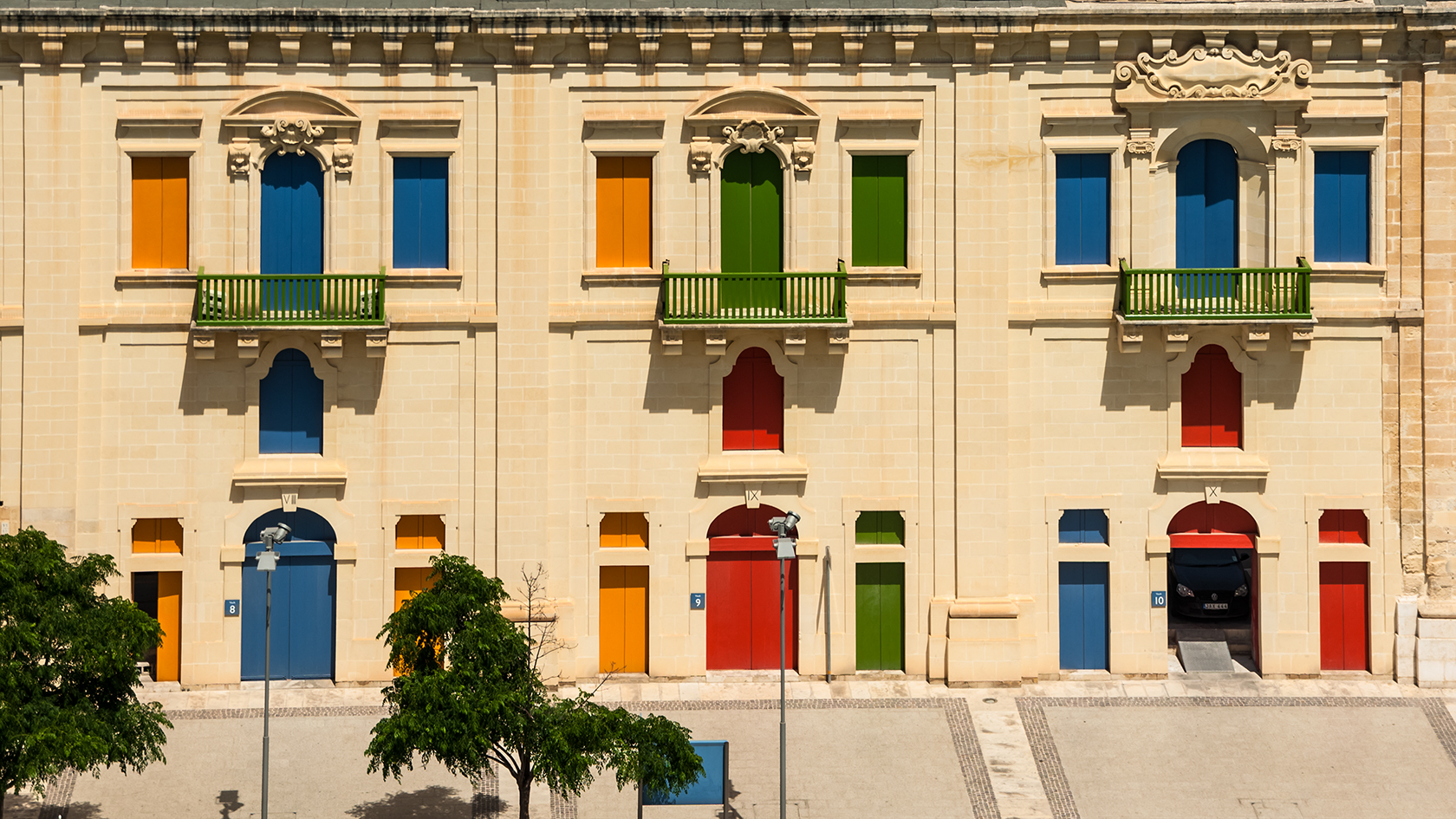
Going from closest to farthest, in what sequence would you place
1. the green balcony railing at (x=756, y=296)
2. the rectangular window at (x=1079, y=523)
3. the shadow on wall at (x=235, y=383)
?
the green balcony railing at (x=756, y=296) → the shadow on wall at (x=235, y=383) → the rectangular window at (x=1079, y=523)

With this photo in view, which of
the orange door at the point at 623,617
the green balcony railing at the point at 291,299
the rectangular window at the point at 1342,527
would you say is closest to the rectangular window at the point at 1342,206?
the rectangular window at the point at 1342,527

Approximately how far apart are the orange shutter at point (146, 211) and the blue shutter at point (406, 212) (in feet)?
17.2

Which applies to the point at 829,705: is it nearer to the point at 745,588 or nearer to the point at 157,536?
the point at 745,588

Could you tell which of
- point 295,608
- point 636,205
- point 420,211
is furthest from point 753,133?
point 295,608

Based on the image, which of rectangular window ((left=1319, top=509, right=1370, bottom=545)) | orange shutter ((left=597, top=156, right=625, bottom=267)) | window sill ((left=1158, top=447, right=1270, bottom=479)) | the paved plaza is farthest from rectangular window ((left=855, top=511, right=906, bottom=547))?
rectangular window ((left=1319, top=509, right=1370, bottom=545))

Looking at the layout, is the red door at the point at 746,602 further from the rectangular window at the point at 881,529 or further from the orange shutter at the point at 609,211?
the orange shutter at the point at 609,211

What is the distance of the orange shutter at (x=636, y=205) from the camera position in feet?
141

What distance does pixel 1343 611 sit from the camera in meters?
44.2

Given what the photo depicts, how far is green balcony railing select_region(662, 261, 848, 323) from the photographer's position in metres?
42.3

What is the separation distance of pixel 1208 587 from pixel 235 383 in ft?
78.3

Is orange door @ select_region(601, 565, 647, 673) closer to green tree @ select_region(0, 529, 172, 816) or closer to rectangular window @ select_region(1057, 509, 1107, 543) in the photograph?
rectangular window @ select_region(1057, 509, 1107, 543)

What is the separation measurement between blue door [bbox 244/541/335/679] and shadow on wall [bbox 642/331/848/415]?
8.17 m

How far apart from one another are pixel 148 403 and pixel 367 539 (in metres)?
5.70

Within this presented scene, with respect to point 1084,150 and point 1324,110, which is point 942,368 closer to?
point 1084,150
